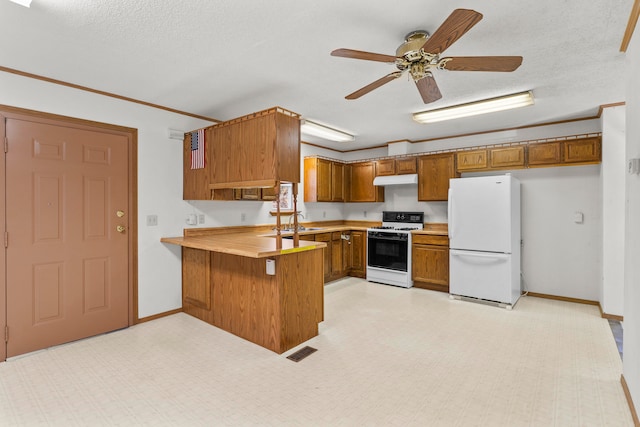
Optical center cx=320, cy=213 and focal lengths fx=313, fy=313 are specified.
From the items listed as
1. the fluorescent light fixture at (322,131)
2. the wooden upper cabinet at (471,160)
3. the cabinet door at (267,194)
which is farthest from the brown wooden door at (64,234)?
the wooden upper cabinet at (471,160)

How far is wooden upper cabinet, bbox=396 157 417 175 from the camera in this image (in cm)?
543

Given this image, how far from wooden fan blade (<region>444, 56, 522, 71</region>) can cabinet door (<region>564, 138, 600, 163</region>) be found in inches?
110

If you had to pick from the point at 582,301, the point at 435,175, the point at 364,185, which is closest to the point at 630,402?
the point at 582,301

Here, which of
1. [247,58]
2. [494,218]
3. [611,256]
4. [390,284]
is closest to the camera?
[247,58]

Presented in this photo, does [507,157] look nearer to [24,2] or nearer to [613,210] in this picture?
[613,210]

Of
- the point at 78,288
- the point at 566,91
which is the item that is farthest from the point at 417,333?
the point at 78,288

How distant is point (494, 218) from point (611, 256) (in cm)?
126

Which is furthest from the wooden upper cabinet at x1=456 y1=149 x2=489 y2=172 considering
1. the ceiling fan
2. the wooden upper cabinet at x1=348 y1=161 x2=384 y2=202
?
the ceiling fan

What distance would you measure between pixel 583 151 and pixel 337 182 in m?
3.67

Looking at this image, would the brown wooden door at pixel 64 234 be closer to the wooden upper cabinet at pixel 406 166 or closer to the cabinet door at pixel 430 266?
the cabinet door at pixel 430 266

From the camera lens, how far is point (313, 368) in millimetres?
2590

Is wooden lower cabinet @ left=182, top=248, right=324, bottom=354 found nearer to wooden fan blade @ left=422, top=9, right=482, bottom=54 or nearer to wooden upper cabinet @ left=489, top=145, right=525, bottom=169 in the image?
wooden fan blade @ left=422, top=9, right=482, bottom=54

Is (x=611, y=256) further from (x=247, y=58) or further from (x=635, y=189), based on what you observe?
(x=247, y=58)

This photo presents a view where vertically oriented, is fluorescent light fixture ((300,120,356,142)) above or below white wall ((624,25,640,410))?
above
